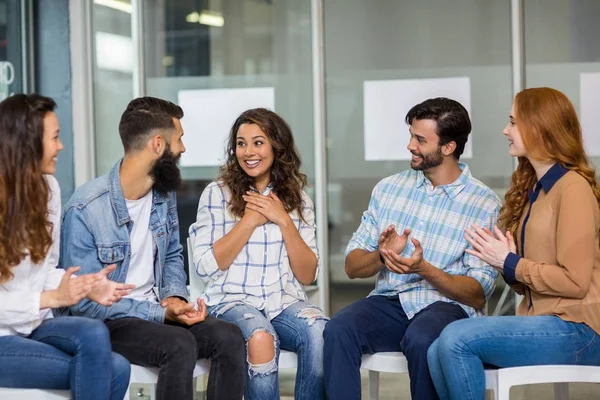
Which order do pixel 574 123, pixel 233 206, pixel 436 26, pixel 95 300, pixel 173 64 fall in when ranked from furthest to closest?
pixel 173 64 → pixel 436 26 → pixel 233 206 → pixel 574 123 → pixel 95 300

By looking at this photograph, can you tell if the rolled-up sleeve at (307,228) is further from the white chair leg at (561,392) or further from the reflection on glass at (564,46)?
the reflection on glass at (564,46)

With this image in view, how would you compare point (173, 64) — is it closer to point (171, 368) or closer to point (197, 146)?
point (197, 146)

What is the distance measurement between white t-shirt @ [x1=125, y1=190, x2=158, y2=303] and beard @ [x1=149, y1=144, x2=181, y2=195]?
0.07 meters

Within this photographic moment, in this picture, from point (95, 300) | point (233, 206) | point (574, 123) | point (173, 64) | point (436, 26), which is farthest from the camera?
point (173, 64)

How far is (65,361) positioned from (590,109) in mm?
3391

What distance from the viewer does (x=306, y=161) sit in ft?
17.5

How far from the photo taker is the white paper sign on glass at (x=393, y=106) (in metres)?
5.14

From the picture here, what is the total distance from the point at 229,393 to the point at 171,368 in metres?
0.23

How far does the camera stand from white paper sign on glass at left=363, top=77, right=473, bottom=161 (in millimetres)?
5145

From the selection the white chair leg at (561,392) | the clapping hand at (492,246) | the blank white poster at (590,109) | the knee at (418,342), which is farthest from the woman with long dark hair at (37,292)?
the blank white poster at (590,109)

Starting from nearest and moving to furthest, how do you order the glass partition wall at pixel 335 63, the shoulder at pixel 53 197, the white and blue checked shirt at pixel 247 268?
the shoulder at pixel 53 197
the white and blue checked shirt at pixel 247 268
the glass partition wall at pixel 335 63

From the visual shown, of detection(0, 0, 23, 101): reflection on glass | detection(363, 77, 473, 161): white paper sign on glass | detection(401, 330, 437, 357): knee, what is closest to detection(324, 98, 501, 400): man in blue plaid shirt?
detection(401, 330, 437, 357): knee

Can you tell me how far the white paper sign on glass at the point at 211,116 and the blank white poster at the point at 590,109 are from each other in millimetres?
1829

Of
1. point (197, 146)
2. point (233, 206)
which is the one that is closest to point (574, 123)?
point (233, 206)
